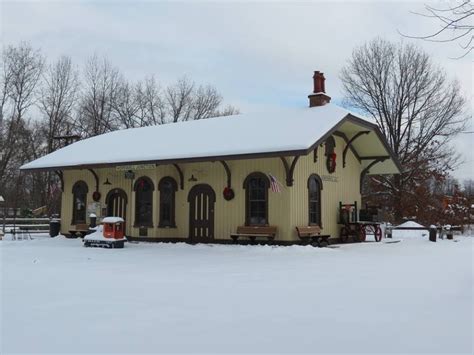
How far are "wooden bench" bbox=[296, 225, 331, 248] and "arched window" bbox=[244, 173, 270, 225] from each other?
1231mm

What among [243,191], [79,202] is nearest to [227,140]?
[243,191]

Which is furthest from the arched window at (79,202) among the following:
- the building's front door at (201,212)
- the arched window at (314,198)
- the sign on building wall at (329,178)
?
the sign on building wall at (329,178)

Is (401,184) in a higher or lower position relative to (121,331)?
higher

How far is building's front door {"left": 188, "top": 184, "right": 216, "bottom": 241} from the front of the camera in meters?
17.9

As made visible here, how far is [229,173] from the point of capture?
17328mm

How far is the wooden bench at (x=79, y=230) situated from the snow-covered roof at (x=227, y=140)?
2.56 meters

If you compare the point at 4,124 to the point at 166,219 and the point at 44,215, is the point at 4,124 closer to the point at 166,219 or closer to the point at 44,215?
the point at 44,215

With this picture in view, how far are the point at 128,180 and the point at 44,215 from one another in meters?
20.2

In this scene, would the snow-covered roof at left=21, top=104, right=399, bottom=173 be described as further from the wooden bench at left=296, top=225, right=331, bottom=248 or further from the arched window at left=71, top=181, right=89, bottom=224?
the wooden bench at left=296, top=225, right=331, bottom=248

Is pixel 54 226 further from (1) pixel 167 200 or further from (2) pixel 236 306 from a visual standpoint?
(2) pixel 236 306

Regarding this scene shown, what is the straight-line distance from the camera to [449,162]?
31.7 meters

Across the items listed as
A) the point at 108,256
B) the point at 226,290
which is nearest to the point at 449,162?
the point at 108,256

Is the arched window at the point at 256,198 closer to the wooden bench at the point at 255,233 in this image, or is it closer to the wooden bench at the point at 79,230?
the wooden bench at the point at 255,233

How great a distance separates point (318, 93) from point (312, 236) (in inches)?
230
